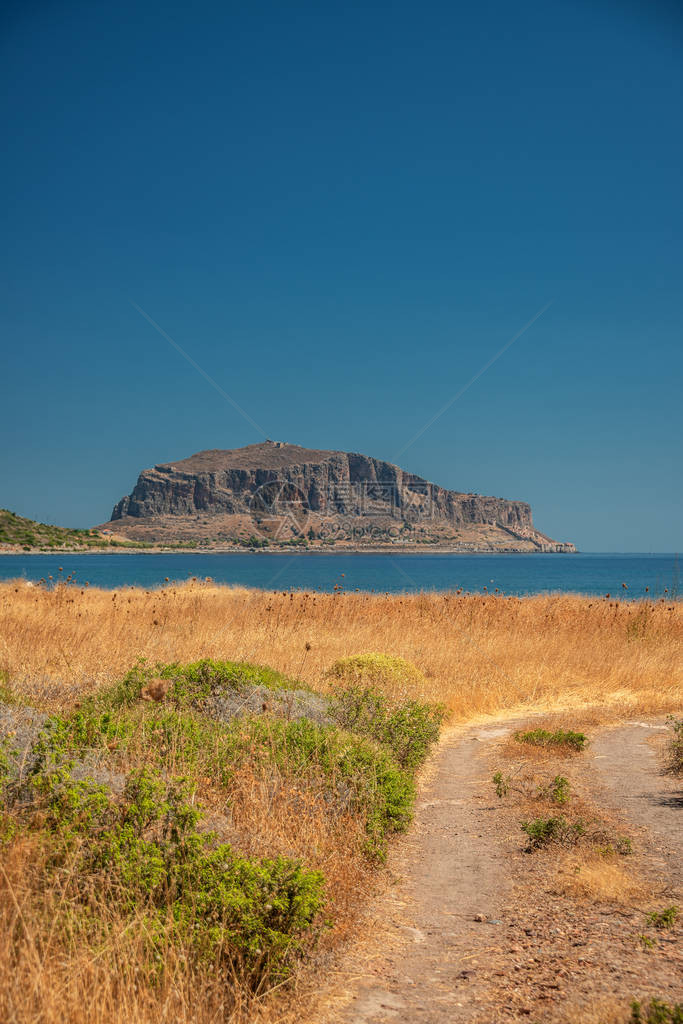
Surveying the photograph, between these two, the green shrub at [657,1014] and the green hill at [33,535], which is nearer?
the green shrub at [657,1014]

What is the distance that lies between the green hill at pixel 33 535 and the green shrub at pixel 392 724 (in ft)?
371

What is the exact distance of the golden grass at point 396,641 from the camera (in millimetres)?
11922

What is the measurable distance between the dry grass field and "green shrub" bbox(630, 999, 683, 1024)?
1.67 m

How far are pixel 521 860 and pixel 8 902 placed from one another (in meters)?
4.19

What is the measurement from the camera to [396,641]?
17.2 m

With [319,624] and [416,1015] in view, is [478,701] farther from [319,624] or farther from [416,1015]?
[416,1015]

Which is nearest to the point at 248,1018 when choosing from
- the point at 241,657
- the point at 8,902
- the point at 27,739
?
the point at 8,902

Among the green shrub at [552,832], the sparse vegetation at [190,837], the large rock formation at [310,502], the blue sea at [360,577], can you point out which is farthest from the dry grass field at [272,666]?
the large rock formation at [310,502]

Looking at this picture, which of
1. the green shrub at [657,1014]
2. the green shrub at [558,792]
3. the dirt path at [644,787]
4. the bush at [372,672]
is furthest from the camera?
the bush at [372,672]

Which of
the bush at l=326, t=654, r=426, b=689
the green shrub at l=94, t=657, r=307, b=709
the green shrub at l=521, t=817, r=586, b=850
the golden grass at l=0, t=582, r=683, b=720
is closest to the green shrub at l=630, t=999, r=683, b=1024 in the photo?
the green shrub at l=521, t=817, r=586, b=850

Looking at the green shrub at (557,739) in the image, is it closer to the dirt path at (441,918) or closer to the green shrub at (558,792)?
the dirt path at (441,918)

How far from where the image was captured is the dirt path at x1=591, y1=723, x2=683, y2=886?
20.5 feet

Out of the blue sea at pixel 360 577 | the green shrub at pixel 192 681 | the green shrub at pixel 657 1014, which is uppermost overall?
the green shrub at pixel 192 681

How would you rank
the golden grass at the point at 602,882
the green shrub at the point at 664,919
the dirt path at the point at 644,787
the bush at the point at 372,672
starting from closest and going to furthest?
the green shrub at the point at 664,919, the golden grass at the point at 602,882, the dirt path at the point at 644,787, the bush at the point at 372,672
